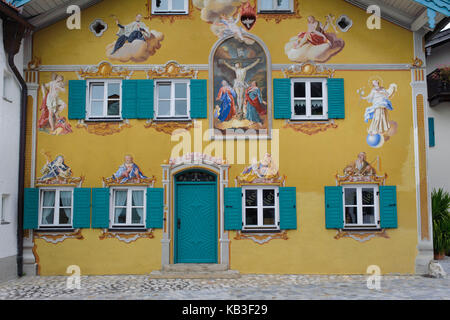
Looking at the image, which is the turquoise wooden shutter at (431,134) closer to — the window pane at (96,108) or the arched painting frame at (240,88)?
the arched painting frame at (240,88)

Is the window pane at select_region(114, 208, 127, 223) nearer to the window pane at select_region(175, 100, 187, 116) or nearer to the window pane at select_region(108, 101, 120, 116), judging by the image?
the window pane at select_region(108, 101, 120, 116)

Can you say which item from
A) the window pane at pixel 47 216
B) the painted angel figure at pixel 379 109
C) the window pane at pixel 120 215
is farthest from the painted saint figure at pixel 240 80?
the window pane at pixel 47 216

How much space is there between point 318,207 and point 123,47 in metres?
6.33

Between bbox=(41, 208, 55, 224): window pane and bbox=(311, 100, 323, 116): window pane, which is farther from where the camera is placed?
bbox=(311, 100, 323, 116): window pane

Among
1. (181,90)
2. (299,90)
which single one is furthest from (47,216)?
(299,90)

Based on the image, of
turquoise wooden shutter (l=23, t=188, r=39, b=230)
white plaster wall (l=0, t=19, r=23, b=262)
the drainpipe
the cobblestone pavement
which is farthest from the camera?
turquoise wooden shutter (l=23, t=188, r=39, b=230)

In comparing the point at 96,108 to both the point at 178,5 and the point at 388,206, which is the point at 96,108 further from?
the point at 388,206

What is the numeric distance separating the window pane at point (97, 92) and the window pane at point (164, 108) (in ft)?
4.95

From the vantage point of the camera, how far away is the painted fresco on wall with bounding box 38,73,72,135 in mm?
11914

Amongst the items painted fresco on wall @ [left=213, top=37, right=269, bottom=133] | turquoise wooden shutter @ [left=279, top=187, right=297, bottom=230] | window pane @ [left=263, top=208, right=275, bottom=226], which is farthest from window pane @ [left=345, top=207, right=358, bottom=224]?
painted fresco on wall @ [left=213, top=37, right=269, bottom=133]

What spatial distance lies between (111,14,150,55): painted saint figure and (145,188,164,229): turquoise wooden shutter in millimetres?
3710

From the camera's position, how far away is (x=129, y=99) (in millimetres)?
11914
